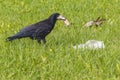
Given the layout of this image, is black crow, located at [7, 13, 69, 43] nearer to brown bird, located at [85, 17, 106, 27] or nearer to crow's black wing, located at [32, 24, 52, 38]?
crow's black wing, located at [32, 24, 52, 38]

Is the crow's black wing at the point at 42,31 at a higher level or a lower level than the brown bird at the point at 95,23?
higher

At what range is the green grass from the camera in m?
5.78

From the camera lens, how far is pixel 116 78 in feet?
18.5

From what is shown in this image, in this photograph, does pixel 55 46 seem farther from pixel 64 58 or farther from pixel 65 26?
pixel 65 26

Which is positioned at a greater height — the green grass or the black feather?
the black feather

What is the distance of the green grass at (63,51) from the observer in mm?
5781

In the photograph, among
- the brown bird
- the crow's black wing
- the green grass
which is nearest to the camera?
the green grass

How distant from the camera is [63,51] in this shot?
21.4 ft

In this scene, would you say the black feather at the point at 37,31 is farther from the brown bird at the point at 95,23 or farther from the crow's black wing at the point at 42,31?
the brown bird at the point at 95,23

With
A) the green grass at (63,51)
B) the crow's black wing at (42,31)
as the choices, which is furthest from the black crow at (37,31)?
the green grass at (63,51)

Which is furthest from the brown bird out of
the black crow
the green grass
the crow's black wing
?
the crow's black wing

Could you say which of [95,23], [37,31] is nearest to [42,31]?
[37,31]

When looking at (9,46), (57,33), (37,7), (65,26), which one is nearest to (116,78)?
(9,46)

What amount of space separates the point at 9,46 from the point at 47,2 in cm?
388
